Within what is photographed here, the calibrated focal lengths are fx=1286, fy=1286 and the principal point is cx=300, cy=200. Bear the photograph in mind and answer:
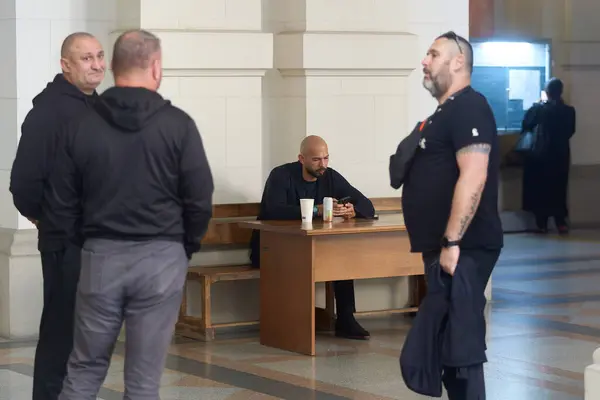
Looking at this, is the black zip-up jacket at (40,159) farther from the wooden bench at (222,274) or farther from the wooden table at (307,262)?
the wooden bench at (222,274)

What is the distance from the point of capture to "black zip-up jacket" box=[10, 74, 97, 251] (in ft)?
16.3

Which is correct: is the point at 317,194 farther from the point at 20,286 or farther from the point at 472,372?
the point at 472,372

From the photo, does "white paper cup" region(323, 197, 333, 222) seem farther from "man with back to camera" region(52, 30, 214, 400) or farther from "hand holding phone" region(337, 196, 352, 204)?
"man with back to camera" region(52, 30, 214, 400)

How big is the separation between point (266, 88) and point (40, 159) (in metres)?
4.14

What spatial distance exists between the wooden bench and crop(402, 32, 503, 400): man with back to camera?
3.17 meters

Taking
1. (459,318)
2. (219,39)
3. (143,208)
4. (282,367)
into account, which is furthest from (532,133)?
(143,208)

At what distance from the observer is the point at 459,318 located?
16.9 feet

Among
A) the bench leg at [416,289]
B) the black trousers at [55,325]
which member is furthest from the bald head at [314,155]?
the black trousers at [55,325]

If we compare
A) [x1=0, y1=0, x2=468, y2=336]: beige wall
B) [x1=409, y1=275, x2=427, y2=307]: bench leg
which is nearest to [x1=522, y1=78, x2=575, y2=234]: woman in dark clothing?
[x1=0, y1=0, x2=468, y2=336]: beige wall

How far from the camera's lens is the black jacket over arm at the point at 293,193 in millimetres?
8219

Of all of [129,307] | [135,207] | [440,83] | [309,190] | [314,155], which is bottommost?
[129,307]

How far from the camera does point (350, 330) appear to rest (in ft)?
27.4

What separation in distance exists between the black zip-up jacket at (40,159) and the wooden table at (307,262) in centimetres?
265

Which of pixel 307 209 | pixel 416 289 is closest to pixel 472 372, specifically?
pixel 307 209
